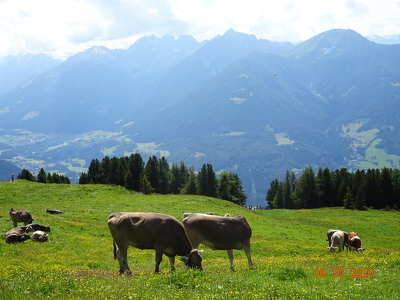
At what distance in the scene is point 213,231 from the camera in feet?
64.8

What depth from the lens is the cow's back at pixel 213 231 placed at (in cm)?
1969

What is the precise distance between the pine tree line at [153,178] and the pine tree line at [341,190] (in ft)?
62.1

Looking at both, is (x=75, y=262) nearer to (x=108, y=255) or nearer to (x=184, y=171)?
(x=108, y=255)

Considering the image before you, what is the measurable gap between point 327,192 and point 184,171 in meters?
50.3

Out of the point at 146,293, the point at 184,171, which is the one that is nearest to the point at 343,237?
the point at 146,293

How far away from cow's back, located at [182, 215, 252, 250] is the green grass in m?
1.37

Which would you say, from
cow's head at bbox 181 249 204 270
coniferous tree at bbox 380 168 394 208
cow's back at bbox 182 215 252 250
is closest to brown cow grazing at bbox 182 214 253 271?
cow's back at bbox 182 215 252 250

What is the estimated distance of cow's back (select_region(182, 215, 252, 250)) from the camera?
1969cm

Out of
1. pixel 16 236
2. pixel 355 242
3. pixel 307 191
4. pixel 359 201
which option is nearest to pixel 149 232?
pixel 16 236

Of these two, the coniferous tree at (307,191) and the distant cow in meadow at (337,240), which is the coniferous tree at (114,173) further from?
the distant cow in meadow at (337,240)

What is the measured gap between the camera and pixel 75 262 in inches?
922

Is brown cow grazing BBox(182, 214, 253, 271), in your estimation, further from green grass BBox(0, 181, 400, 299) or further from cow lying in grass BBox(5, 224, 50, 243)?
cow lying in grass BBox(5, 224, 50, 243)

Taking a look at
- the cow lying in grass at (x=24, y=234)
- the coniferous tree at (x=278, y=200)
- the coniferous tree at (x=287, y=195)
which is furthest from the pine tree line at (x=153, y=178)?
the cow lying in grass at (x=24, y=234)

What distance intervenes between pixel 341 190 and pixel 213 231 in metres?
107
